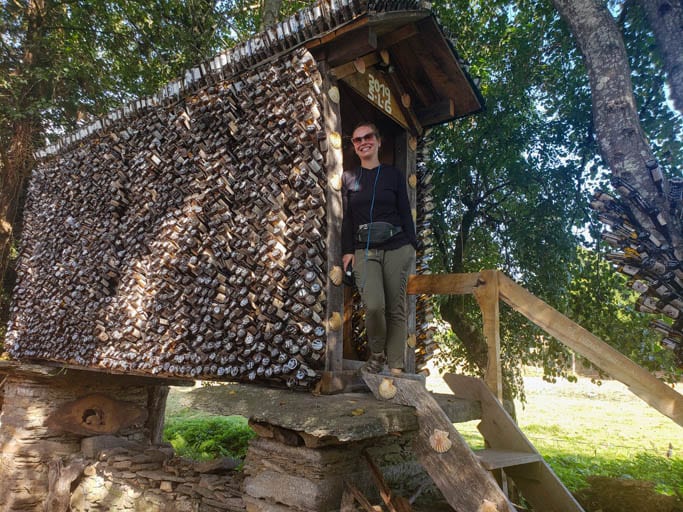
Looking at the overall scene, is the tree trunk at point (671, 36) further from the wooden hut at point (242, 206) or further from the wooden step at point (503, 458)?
the wooden step at point (503, 458)

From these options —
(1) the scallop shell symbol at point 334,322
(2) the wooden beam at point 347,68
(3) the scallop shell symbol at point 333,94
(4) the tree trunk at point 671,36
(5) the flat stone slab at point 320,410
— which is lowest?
(5) the flat stone slab at point 320,410

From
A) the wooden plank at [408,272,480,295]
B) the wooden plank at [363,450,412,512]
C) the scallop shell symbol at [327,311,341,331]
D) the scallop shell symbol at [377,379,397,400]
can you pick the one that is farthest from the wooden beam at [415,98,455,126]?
the wooden plank at [363,450,412,512]

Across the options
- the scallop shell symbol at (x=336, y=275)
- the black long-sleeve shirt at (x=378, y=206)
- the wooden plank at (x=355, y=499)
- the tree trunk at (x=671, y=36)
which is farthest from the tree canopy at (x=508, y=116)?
the wooden plank at (x=355, y=499)

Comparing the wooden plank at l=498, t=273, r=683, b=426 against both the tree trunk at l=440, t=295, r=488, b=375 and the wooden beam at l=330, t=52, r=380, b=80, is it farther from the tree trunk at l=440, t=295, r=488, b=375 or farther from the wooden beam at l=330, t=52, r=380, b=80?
the tree trunk at l=440, t=295, r=488, b=375

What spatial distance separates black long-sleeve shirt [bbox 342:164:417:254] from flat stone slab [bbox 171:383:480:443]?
1.21 m

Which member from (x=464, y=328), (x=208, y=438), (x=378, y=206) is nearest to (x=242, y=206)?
(x=378, y=206)

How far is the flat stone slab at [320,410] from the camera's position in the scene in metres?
2.79

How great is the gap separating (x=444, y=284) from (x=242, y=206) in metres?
1.92

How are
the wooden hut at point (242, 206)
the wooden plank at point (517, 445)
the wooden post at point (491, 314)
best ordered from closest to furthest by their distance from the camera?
the wooden plank at point (517, 445), the wooden post at point (491, 314), the wooden hut at point (242, 206)

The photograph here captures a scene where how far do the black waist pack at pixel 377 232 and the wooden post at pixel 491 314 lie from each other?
76 cm

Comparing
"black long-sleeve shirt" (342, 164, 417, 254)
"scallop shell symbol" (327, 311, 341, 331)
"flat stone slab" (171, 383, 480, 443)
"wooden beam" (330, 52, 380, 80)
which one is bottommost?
"flat stone slab" (171, 383, 480, 443)

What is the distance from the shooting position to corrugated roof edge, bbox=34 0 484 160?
3707mm

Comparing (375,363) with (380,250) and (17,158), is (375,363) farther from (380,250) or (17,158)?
(17,158)

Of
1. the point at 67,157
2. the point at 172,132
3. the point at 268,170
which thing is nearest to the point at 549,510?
the point at 268,170
